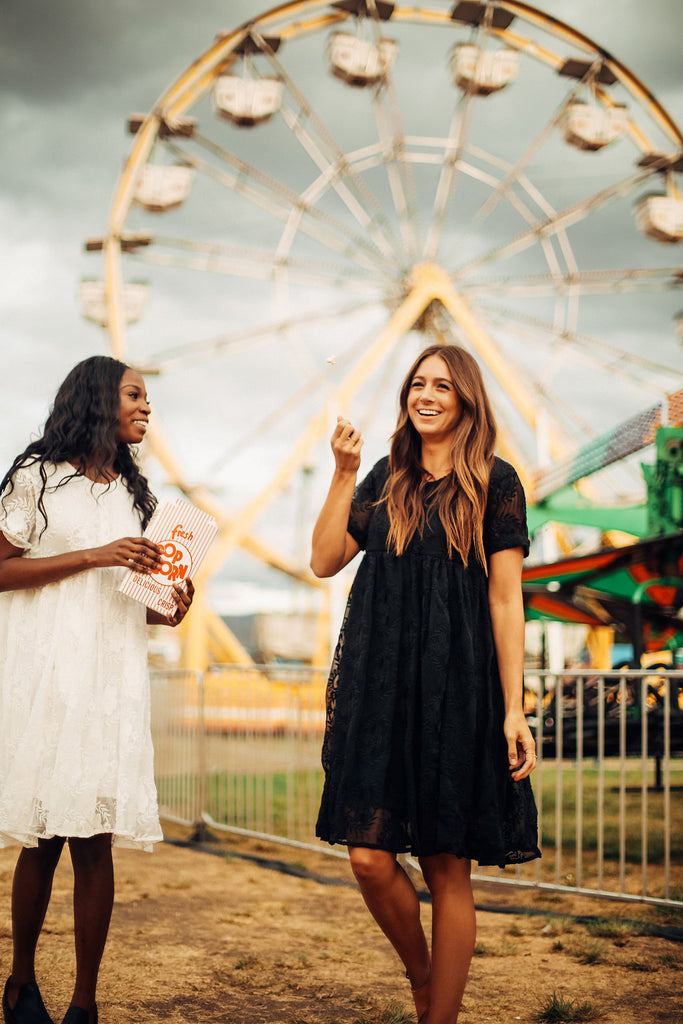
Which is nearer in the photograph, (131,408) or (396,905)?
(396,905)

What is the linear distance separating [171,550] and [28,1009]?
41.9 inches

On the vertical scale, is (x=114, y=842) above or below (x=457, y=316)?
below

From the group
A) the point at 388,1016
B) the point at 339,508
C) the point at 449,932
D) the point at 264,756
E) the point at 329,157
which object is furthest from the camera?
the point at 329,157

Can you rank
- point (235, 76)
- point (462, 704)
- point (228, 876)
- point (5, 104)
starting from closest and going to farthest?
point (462, 704) < point (228, 876) < point (235, 76) < point (5, 104)

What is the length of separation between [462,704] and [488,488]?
0.49 m

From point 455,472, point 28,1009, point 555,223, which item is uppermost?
point 555,223

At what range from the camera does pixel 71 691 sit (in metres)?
2.25

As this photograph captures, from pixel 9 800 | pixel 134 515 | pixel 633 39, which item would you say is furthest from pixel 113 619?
pixel 633 39

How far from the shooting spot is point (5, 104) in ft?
48.5

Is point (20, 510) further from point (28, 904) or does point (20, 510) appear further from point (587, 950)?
point (587, 950)

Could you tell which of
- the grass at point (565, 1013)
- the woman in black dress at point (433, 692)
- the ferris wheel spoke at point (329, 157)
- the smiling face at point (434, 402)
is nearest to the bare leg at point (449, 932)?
the woman in black dress at point (433, 692)

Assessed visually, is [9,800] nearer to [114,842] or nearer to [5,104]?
[114,842]

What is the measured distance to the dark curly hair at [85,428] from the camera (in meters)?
2.42

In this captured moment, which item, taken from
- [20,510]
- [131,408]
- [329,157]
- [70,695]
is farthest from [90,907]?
[329,157]
